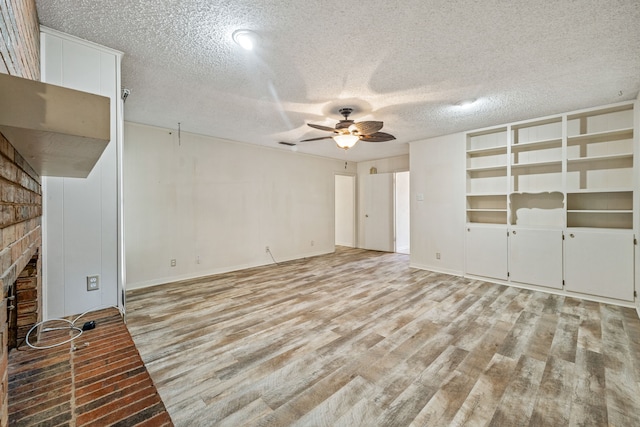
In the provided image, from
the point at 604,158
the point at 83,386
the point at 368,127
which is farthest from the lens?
the point at 604,158

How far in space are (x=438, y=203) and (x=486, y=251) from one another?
1.09 metres

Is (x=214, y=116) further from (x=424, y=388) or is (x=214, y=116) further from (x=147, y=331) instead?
(x=424, y=388)

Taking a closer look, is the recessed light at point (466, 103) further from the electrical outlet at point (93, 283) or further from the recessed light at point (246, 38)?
the electrical outlet at point (93, 283)

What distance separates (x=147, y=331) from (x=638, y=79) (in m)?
5.36

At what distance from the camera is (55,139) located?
86 centimetres

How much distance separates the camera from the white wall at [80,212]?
197cm

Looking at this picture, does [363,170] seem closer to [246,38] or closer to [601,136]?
[601,136]

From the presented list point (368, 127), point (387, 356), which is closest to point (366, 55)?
point (368, 127)

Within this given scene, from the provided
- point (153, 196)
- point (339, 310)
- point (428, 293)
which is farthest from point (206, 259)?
point (428, 293)

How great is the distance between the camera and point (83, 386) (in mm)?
1241

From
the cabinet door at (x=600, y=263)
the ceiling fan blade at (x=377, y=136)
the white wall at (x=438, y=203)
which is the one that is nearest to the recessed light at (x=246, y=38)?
the ceiling fan blade at (x=377, y=136)

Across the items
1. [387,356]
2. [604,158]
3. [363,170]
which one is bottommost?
[387,356]

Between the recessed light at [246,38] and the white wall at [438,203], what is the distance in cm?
376

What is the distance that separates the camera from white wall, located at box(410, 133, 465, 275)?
4.58 m
